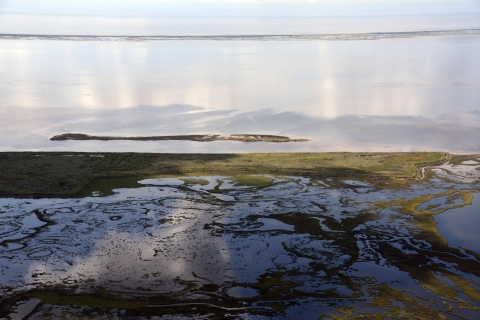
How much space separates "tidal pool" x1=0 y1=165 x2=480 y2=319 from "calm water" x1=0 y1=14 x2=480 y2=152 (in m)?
7.15

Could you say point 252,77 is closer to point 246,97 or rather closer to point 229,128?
point 246,97

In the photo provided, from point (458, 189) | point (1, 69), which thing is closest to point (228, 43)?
point (1, 69)

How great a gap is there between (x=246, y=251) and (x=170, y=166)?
8.77 m

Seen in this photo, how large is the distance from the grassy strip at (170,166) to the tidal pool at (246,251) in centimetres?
114

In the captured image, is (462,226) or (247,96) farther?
(247,96)

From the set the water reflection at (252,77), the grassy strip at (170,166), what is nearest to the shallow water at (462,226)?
the grassy strip at (170,166)

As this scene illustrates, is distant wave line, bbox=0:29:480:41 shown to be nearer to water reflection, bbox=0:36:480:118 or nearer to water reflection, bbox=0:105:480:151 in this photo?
water reflection, bbox=0:36:480:118

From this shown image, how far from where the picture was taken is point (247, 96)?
3978 centimetres

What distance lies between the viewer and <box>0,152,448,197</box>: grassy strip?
70.8 ft

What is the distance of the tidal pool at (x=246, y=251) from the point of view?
1327cm

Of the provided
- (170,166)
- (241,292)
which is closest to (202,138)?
(170,166)

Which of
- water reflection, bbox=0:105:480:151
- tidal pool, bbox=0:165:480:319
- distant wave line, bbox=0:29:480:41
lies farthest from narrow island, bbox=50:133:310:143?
distant wave line, bbox=0:29:480:41

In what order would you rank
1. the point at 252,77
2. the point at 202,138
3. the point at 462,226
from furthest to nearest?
the point at 252,77 → the point at 202,138 → the point at 462,226

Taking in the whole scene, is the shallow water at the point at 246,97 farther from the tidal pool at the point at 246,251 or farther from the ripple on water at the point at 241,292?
the ripple on water at the point at 241,292
